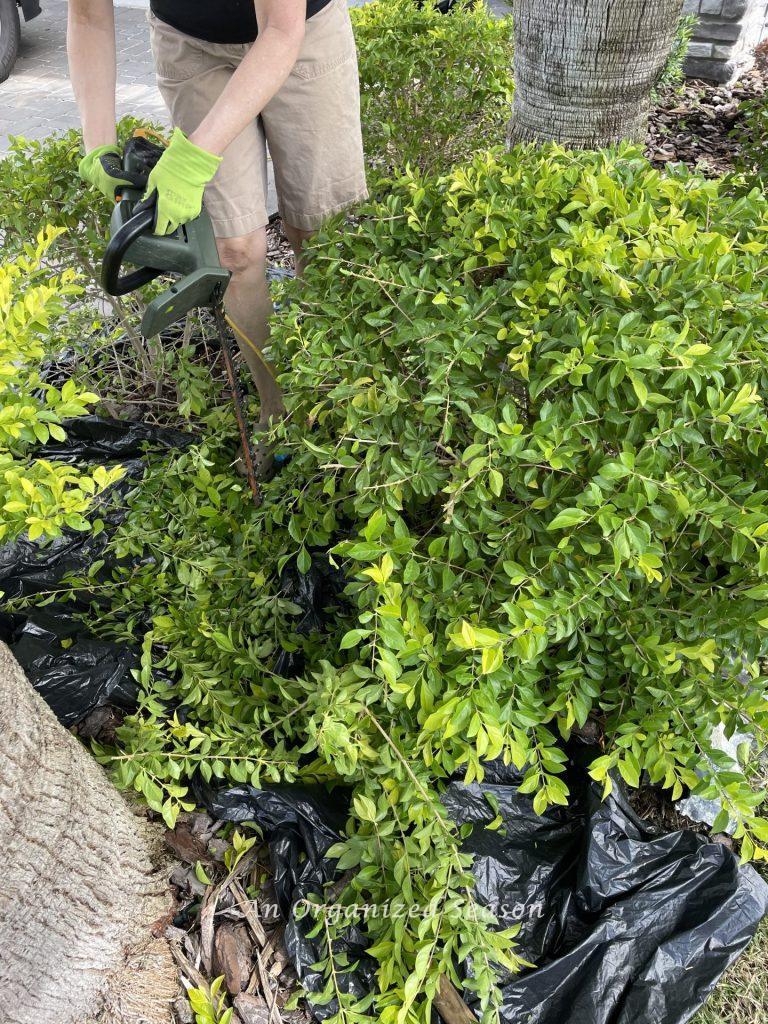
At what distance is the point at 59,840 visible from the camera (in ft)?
→ 5.05

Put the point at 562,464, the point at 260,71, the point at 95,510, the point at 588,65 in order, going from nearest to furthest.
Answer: the point at 562,464, the point at 260,71, the point at 588,65, the point at 95,510

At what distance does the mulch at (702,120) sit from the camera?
4.81m

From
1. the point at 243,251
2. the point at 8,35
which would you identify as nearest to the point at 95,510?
the point at 243,251

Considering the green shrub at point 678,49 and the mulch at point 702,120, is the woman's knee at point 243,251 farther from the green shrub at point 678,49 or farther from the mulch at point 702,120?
the green shrub at point 678,49

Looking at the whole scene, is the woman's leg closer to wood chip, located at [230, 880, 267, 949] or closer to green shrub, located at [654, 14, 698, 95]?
wood chip, located at [230, 880, 267, 949]

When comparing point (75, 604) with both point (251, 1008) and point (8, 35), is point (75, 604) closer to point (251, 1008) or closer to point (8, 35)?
point (251, 1008)

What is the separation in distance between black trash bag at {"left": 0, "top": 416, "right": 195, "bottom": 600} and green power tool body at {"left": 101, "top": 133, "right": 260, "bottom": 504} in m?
0.68

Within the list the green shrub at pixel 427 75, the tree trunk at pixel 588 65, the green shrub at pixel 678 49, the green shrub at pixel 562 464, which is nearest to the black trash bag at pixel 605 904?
the green shrub at pixel 562 464

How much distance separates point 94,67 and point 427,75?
5.97 feet

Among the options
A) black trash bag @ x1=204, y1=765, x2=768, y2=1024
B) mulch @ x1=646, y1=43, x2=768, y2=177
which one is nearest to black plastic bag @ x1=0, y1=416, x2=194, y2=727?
black trash bag @ x1=204, y1=765, x2=768, y2=1024

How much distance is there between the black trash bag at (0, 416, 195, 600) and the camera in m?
2.42

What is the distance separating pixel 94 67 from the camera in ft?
8.01

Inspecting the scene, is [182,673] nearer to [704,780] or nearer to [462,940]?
[462,940]

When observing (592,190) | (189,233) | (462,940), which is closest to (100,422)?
(189,233)
